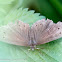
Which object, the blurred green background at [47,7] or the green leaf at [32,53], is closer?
the green leaf at [32,53]

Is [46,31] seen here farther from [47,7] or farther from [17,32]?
[47,7]

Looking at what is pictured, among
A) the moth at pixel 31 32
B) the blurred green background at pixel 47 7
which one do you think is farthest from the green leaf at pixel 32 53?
the blurred green background at pixel 47 7

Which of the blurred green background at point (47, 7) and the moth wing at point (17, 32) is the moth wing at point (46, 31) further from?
the blurred green background at point (47, 7)

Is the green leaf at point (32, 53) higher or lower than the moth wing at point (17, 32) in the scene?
lower

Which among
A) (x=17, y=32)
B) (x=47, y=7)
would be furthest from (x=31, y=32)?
(x=47, y=7)

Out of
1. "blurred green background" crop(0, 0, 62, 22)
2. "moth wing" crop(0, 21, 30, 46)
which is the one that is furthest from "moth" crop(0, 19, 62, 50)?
"blurred green background" crop(0, 0, 62, 22)

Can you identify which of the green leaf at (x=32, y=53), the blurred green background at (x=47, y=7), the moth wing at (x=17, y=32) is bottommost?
the green leaf at (x=32, y=53)

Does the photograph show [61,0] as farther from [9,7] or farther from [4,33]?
[4,33]

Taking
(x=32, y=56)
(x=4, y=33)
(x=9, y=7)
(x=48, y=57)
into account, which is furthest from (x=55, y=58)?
(x=9, y=7)
